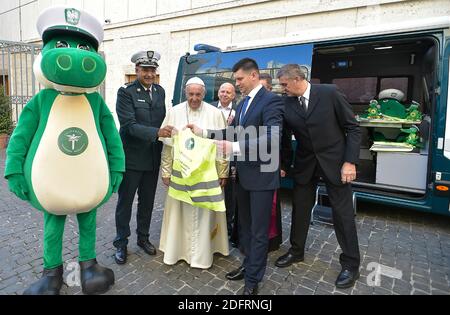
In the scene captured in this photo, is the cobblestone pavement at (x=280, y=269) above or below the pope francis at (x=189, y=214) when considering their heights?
below

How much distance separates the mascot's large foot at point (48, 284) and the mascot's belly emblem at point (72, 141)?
3.45 ft

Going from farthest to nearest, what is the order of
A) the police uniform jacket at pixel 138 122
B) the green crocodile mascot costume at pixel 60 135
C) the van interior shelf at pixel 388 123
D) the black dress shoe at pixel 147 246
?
1. the van interior shelf at pixel 388 123
2. the black dress shoe at pixel 147 246
3. the police uniform jacket at pixel 138 122
4. the green crocodile mascot costume at pixel 60 135

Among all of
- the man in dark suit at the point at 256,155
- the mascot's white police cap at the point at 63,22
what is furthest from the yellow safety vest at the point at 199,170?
the mascot's white police cap at the point at 63,22

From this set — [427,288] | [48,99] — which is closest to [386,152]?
[427,288]

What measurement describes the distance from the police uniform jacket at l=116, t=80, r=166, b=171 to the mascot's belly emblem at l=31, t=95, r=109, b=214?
1.90 ft

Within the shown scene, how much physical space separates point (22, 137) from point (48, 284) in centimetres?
121

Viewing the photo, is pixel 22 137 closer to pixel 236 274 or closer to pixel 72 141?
pixel 72 141

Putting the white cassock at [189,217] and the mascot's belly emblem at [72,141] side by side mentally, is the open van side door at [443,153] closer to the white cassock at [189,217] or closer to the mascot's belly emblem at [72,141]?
the white cassock at [189,217]

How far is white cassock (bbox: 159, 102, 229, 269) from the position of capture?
3252 millimetres

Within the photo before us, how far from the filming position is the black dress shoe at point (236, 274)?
10.1ft

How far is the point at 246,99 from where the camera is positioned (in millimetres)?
2824

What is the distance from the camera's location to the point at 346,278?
9.76 ft

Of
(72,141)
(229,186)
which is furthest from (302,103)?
(72,141)

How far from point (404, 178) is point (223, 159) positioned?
281 cm
